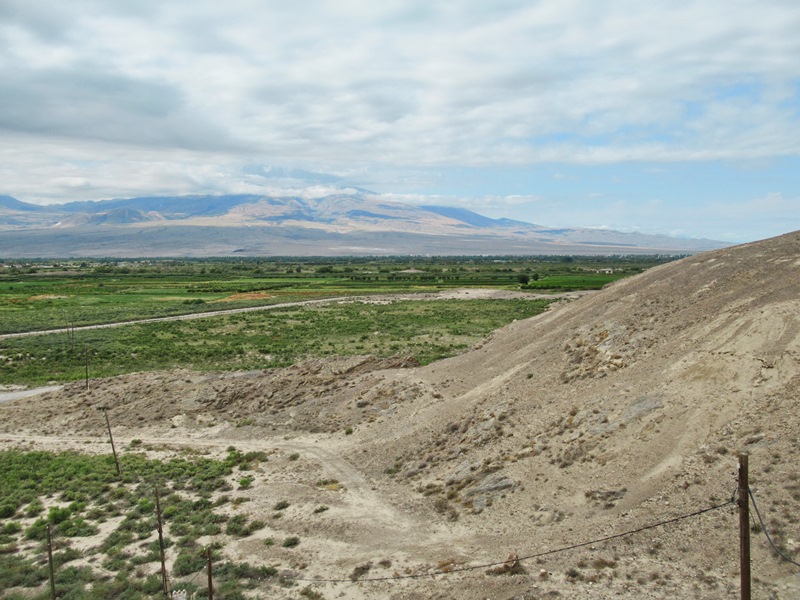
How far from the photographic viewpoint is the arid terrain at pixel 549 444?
14.1 metres

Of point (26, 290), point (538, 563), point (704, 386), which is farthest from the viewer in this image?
point (26, 290)

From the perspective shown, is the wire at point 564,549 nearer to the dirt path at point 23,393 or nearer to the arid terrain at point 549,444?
the arid terrain at point 549,444

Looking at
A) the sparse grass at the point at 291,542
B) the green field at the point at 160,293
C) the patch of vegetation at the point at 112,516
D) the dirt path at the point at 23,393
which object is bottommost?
the dirt path at the point at 23,393

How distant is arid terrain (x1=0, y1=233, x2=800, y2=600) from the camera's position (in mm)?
14133

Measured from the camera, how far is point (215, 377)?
40.0m

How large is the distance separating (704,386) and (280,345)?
43947mm

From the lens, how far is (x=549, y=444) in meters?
20.2

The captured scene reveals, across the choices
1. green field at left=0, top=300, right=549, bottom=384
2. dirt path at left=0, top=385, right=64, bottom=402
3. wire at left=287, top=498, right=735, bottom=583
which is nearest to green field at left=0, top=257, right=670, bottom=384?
green field at left=0, top=300, right=549, bottom=384

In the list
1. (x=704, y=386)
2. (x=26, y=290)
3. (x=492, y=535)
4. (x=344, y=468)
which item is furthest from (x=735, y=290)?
(x=26, y=290)

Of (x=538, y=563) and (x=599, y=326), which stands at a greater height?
(x=599, y=326)

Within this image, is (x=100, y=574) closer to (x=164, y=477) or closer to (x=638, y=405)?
(x=164, y=477)

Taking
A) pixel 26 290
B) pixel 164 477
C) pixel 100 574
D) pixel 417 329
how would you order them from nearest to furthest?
pixel 100 574 < pixel 164 477 < pixel 417 329 < pixel 26 290

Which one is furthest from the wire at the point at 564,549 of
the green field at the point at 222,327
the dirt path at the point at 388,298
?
the dirt path at the point at 388,298

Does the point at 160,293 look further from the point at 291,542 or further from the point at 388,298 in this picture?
the point at 291,542
